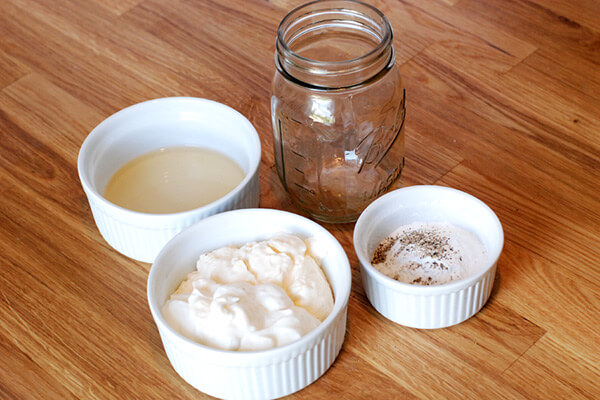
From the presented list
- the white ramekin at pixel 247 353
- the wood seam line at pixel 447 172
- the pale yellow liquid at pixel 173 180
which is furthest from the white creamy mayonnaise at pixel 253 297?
the wood seam line at pixel 447 172

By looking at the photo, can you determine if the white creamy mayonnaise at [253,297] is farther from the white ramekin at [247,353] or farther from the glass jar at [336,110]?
the glass jar at [336,110]

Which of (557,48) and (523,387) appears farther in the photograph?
(557,48)

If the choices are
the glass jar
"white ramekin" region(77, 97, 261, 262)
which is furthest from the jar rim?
"white ramekin" region(77, 97, 261, 262)

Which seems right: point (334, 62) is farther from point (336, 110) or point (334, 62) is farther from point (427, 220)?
point (427, 220)

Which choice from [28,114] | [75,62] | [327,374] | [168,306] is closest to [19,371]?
[168,306]

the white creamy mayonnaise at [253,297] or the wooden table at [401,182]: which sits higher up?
the white creamy mayonnaise at [253,297]

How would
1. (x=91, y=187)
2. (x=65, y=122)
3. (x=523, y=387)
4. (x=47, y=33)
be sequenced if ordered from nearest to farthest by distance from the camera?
(x=523, y=387) < (x=91, y=187) < (x=65, y=122) < (x=47, y=33)

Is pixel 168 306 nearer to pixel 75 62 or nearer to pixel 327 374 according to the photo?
pixel 327 374
